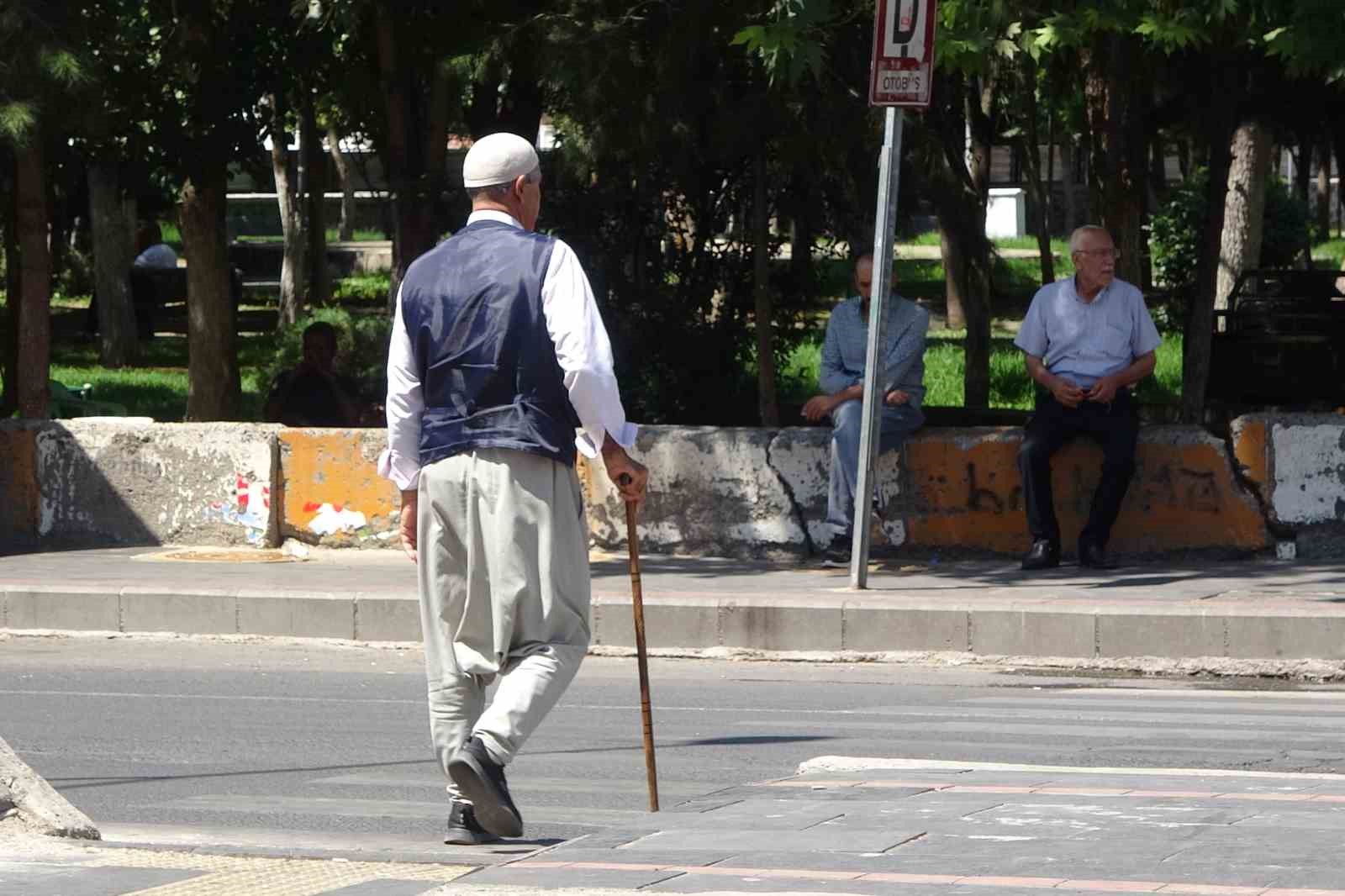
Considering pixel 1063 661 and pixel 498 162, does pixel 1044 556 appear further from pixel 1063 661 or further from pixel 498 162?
pixel 498 162

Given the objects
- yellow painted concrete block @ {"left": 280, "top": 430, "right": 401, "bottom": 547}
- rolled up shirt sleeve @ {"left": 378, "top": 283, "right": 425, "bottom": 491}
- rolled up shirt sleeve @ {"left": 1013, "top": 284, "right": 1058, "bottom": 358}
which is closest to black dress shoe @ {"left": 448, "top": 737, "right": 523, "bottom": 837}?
rolled up shirt sleeve @ {"left": 378, "top": 283, "right": 425, "bottom": 491}

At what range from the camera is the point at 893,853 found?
16.5 feet

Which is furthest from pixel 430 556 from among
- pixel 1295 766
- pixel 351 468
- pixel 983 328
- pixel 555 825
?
pixel 983 328

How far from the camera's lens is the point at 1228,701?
8.91 metres

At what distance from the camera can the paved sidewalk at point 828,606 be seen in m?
10.1

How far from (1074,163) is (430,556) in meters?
42.9

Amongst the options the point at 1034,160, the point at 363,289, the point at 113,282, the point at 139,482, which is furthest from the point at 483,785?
the point at 363,289

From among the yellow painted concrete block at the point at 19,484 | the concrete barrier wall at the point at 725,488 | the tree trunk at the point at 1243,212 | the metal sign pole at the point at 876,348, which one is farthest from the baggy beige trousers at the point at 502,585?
the tree trunk at the point at 1243,212

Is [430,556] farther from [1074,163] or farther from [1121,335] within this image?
[1074,163]

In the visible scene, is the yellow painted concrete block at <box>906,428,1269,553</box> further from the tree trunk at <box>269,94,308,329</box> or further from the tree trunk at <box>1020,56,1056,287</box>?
the tree trunk at <box>269,94,308,329</box>

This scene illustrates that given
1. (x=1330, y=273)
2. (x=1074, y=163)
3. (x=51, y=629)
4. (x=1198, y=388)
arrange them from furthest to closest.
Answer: (x=1074, y=163) < (x=1330, y=273) < (x=1198, y=388) < (x=51, y=629)

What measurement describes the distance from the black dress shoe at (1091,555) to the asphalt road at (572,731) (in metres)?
1.81

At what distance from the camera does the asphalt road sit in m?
6.74

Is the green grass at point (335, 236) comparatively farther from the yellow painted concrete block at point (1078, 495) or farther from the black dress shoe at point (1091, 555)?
the black dress shoe at point (1091, 555)
